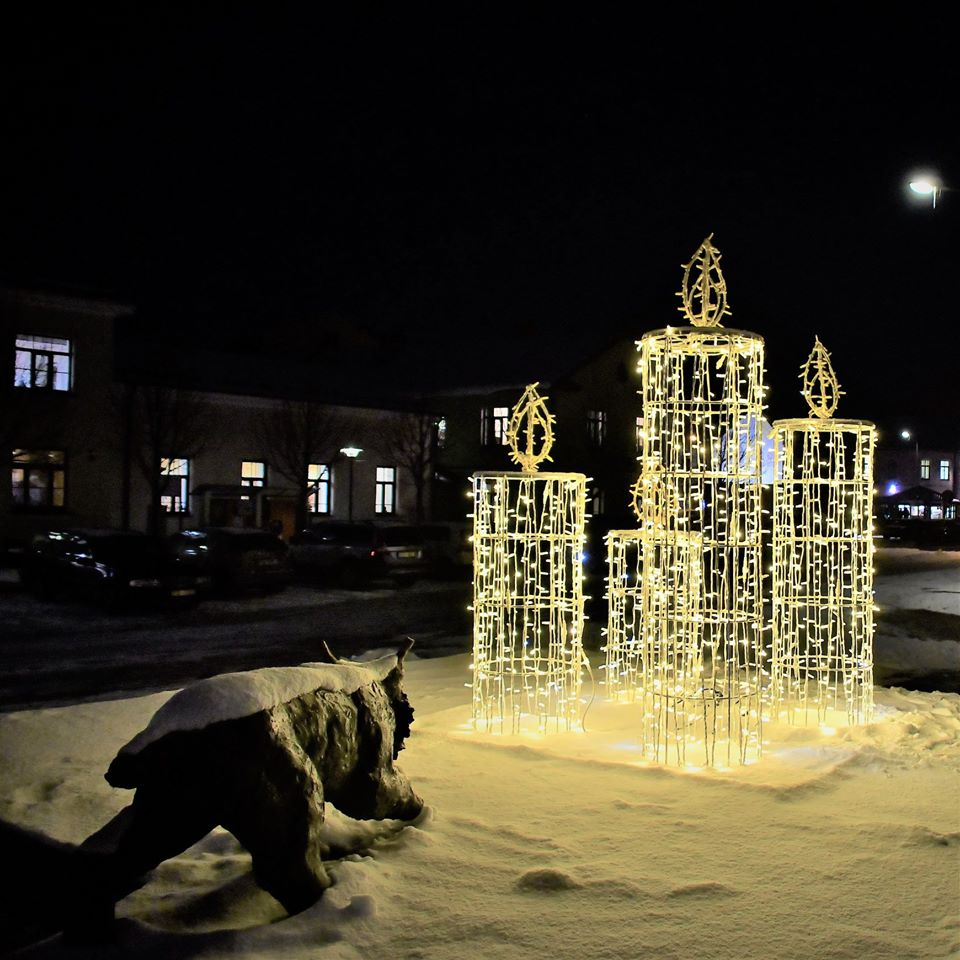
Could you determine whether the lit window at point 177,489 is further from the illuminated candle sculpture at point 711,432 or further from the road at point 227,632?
the illuminated candle sculpture at point 711,432

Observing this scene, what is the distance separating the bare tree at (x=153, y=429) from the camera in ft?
78.5

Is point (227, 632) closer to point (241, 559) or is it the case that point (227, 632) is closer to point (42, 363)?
point (241, 559)

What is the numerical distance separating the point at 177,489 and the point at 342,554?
24.9ft

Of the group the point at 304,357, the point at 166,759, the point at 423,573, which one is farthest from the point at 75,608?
the point at 304,357

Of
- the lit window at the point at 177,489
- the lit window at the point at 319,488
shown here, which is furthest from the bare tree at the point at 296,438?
the lit window at the point at 177,489

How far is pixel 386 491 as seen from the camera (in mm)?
30609

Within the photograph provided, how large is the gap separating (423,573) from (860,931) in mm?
17708

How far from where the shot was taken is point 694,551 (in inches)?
290

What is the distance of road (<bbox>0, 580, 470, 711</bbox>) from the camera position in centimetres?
995

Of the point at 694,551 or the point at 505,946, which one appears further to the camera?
the point at 694,551

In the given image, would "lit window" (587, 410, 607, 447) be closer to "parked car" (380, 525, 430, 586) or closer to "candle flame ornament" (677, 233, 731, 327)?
"parked car" (380, 525, 430, 586)

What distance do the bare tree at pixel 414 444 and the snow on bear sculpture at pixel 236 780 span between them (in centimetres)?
2566

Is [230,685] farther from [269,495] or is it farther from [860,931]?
[269,495]

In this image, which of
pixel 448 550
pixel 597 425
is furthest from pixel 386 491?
pixel 597 425
